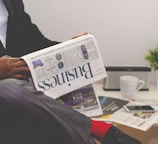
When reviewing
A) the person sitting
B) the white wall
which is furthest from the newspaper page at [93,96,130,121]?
the person sitting

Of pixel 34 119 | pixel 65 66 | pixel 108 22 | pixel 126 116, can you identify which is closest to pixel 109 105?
pixel 126 116

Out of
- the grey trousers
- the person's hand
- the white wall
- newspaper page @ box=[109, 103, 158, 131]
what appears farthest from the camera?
the white wall

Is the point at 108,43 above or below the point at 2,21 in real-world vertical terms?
below

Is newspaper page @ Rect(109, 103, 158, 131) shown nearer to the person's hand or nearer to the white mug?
the white mug

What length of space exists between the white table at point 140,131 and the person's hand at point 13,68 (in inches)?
17.9

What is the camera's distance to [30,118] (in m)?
0.70

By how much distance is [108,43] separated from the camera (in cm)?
169

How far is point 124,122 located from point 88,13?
26.6 inches

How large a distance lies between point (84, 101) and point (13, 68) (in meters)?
0.39

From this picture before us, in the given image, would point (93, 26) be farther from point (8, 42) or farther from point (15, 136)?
point (15, 136)

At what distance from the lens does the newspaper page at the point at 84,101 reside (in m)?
1.28

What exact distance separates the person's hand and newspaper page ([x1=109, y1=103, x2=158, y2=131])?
44cm

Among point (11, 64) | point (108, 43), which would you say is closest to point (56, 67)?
point (11, 64)

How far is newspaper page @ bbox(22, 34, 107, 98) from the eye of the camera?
1109 mm
